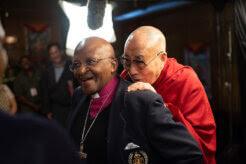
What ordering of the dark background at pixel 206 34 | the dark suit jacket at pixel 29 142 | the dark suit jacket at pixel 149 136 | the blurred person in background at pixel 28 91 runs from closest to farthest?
the dark suit jacket at pixel 29 142, the dark suit jacket at pixel 149 136, the dark background at pixel 206 34, the blurred person in background at pixel 28 91

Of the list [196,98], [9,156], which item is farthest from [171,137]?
[9,156]

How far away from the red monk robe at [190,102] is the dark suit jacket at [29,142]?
1.67m

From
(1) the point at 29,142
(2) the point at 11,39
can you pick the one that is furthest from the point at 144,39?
(2) the point at 11,39

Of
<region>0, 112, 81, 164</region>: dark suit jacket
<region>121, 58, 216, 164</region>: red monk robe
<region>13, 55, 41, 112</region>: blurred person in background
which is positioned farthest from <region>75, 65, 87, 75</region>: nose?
<region>13, 55, 41, 112</region>: blurred person in background

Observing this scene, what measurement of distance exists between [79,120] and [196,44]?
7.53 metres

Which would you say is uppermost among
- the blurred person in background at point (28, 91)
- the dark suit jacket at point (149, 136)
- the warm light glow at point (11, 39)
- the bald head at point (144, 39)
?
the bald head at point (144, 39)

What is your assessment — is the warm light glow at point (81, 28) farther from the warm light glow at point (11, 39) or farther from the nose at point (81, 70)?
the warm light glow at point (11, 39)

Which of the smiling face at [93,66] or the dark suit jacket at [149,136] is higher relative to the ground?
the smiling face at [93,66]

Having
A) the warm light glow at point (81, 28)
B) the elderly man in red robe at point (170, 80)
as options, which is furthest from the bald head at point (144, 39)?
the warm light glow at point (81, 28)

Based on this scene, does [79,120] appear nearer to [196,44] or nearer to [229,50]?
[229,50]

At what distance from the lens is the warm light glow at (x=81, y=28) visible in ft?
14.2

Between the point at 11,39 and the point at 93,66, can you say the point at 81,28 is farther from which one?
the point at 11,39

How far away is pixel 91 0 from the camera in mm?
4234

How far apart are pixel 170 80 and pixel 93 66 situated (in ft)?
1.86
